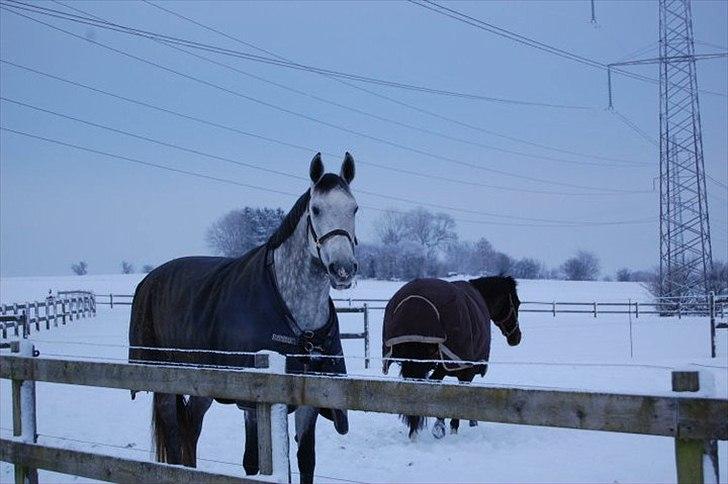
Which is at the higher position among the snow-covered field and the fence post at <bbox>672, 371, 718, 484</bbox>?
the fence post at <bbox>672, 371, 718, 484</bbox>

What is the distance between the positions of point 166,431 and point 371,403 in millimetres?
3157

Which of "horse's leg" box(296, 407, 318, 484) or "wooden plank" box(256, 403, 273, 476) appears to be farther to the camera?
"horse's leg" box(296, 407, 318, 484)

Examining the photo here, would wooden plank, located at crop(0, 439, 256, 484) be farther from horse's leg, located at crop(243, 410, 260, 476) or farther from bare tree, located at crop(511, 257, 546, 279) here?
bare tree, located at crop(511, 257, 546, 279)

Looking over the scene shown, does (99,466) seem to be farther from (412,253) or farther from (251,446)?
(412,253)

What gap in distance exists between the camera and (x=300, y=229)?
16.4ft

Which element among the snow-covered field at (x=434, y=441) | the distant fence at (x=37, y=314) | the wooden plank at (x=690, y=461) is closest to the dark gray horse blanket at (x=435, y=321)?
the snow-covered field at (x=434, y=441)

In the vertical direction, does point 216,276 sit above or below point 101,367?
above

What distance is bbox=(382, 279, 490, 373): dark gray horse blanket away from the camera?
814 cm

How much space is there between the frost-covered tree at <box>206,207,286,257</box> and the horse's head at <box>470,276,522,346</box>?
48.6 metres

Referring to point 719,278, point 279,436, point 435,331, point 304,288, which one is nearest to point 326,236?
point 304,288

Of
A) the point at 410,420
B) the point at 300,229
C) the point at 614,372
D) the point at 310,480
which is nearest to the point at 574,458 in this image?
the point at 410,420

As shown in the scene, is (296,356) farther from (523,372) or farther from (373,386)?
(523,372)

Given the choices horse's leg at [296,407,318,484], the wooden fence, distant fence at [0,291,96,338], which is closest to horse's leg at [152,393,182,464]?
the wooden fence

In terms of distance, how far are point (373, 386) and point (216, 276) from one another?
2712 millimetres
